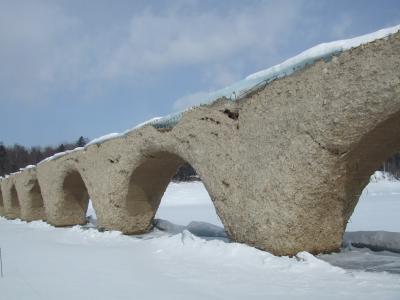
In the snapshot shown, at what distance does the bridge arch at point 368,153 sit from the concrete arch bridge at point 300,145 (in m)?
0.01

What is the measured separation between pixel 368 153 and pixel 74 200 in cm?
888

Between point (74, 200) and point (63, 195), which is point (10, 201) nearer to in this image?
point (74, 200)

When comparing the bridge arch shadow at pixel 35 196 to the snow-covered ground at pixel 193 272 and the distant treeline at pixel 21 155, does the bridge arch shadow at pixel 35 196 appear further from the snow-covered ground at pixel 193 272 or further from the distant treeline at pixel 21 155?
the distant treeline at pixel 21 155

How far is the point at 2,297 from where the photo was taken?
3277mm

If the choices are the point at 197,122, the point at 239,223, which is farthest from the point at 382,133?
the point at 197,122

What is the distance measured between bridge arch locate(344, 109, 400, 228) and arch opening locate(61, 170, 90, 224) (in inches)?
314

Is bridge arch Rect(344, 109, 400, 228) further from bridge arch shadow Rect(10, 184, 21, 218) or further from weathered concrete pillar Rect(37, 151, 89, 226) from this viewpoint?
bridge arch shadow Rect(10, 184, 21, 218)

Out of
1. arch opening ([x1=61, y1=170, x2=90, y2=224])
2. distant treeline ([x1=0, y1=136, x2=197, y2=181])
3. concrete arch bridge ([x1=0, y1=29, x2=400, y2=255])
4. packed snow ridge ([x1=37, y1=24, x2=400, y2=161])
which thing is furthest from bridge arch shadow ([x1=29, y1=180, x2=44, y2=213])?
distant treeline ([x1=0, y1=136, x2=197, y2=181])

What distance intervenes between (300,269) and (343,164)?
3.76 feet

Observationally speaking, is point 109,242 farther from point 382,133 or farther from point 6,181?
point 6,181

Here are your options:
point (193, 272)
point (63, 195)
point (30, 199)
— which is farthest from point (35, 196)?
point (193, 272)

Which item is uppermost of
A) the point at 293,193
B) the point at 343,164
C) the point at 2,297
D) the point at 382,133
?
the point at 382,133

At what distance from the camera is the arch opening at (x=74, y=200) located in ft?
36.3

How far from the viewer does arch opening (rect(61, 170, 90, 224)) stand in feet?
36.3
